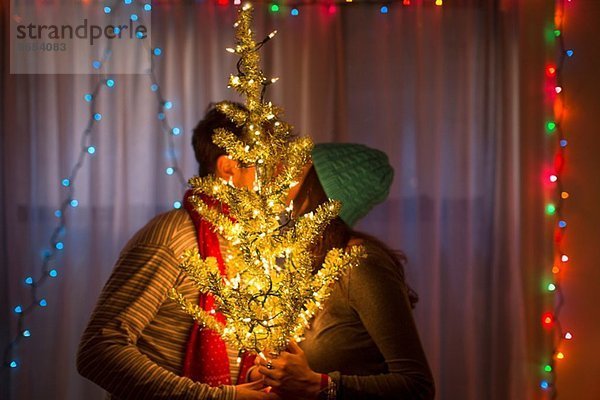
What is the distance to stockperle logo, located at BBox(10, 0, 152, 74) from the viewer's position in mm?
3391

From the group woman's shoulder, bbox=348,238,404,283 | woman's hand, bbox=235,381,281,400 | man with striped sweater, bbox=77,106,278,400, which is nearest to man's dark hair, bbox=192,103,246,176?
man with striped sweater, bbox=77,106,278,400

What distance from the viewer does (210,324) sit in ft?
4.80

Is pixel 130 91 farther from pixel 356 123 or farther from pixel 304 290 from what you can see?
pixel 304 290

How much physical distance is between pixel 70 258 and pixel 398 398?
2207mm

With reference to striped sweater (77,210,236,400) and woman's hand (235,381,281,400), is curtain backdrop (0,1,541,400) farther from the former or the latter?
woman's hand (235,381,281,400)

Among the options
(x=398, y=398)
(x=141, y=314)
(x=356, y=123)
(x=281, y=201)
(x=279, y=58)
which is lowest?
(x=398, y=398)

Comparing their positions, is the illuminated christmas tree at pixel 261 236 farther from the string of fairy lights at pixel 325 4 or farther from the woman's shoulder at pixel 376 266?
the string of fairy lights at pixel 325 4

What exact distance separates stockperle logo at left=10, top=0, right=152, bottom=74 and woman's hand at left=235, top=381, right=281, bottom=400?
7.05ft

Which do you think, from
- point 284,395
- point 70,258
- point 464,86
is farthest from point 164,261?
point 464,86

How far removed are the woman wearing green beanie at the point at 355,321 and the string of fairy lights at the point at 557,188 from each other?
1.87 meters

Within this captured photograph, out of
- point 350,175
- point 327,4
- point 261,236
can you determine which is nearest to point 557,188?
point 327,4

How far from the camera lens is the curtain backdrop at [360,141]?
134 inches

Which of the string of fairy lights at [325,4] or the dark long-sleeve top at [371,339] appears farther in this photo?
the string of fairy lights at [325,4]

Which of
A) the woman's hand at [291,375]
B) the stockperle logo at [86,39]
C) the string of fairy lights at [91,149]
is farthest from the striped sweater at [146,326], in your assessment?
the stockperle logo at [86,39]
